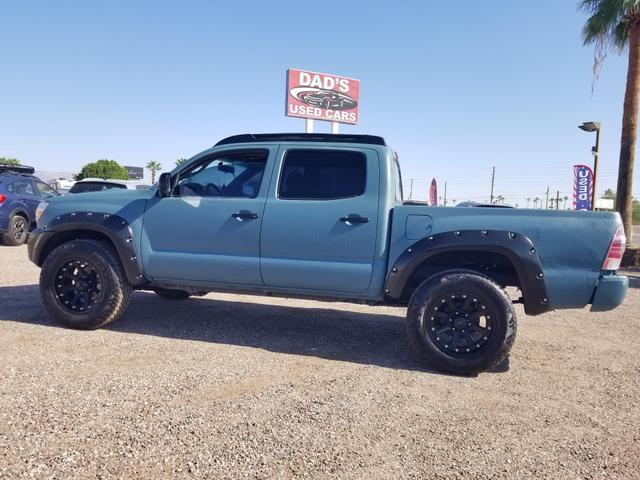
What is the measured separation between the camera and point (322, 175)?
14.3 ft

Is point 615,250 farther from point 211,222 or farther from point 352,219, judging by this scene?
point 211,222

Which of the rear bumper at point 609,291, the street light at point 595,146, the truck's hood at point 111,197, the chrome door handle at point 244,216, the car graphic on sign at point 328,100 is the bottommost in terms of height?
the rear bumper at point 609,291

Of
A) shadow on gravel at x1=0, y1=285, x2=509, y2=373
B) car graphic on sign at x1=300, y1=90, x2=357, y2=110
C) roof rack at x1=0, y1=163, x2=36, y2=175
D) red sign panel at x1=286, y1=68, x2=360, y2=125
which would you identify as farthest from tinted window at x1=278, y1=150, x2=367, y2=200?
car graphic on sign at x1=300, y1=90, x2=357, y2=110

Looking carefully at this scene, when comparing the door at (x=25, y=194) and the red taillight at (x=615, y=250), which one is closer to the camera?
the red taillight at (x=615, y=250)

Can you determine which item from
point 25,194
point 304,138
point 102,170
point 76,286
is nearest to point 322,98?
point 25,194

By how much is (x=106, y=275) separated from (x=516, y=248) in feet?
12.2

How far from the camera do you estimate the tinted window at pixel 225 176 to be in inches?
178

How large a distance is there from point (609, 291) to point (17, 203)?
12.2m

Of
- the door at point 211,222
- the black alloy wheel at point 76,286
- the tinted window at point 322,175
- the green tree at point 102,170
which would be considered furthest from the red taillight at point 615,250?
the green tree at point 102,170

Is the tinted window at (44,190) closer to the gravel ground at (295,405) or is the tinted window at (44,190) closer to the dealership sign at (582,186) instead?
the gravel ground at (295,405)

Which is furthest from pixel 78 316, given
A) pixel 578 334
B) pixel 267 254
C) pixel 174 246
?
pixel 578 334

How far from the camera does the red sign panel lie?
20844 millimetres

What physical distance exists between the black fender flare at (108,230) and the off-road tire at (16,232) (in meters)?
7.75

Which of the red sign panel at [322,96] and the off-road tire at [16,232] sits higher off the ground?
the red sign panel at [322,96]
